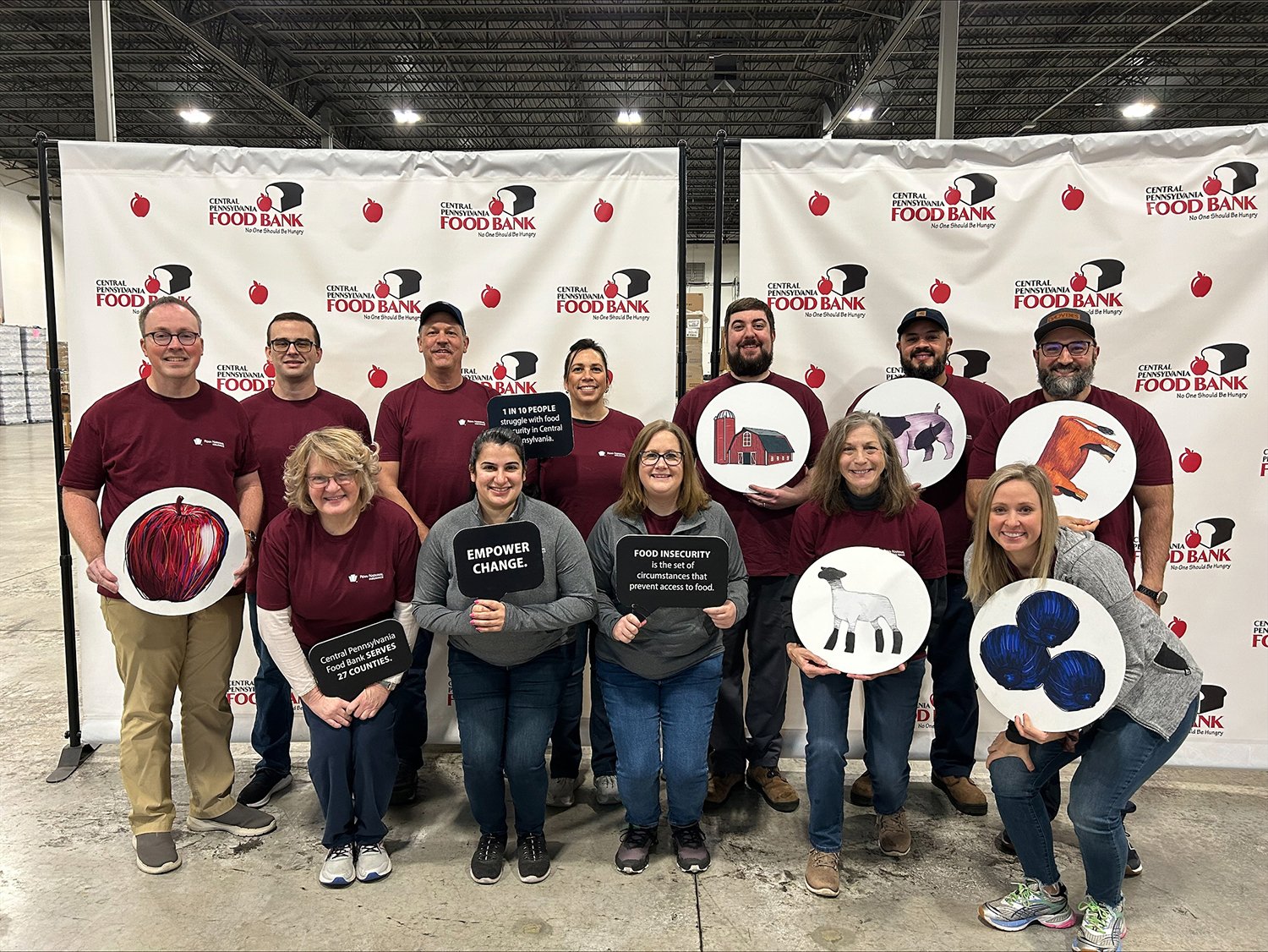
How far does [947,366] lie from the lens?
3393mm

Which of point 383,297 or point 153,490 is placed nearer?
point 153,490

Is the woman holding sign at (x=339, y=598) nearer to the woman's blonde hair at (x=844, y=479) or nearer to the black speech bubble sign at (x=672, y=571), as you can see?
the black speech bubble sign at (x=672, y=571)

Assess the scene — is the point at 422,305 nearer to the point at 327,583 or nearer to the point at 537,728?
the point at 327,583

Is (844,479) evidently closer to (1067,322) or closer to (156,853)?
(1067,322)

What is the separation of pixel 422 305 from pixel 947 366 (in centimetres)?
228

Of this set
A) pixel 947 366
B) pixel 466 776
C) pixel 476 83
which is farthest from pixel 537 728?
pixel 476 83

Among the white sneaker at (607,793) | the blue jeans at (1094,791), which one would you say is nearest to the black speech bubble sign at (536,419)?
the white sneaker at (607,793)

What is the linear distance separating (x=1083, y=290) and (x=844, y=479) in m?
1.66

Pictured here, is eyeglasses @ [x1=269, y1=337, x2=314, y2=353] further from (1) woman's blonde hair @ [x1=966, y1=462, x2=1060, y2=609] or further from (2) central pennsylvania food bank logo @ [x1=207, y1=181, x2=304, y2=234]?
(1) woman's blonde hair @ [x1=966, y1=462, x2=1060, y2=609]

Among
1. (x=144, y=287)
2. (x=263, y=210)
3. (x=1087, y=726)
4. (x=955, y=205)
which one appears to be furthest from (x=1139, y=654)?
(x=144, y=287)

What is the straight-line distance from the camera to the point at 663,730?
8.57 feet

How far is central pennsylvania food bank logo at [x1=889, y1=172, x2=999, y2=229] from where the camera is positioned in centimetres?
334

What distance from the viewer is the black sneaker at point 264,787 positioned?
302 cm

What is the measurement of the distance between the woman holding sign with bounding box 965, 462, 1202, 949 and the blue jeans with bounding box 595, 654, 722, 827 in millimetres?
878
